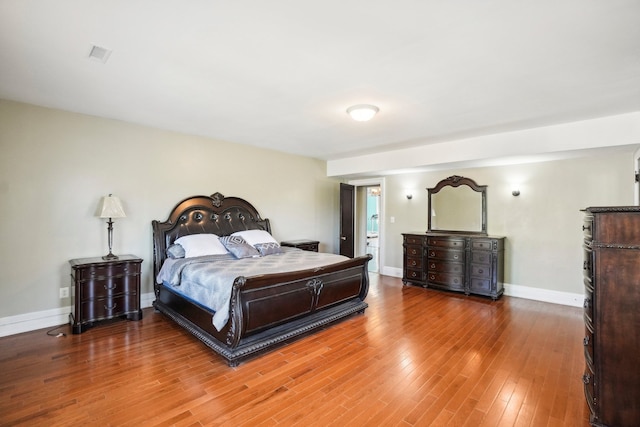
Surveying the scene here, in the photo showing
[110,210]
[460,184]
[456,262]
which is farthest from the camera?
[460,184]

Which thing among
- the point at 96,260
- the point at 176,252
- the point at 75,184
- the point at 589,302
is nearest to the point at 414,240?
the point at 589,302

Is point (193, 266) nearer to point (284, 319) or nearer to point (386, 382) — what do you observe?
point (284, 319)

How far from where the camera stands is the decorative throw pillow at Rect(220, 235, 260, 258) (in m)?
4.14

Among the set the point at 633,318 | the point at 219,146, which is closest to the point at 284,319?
the point at 633,318

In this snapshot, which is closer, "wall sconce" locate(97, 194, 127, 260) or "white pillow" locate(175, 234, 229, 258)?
"wall sconce" locate(97, 194, 127, 260)

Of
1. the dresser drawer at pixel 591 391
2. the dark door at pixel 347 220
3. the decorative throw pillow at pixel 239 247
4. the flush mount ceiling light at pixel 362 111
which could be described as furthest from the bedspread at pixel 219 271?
the dresser drawer at pixel 591 391

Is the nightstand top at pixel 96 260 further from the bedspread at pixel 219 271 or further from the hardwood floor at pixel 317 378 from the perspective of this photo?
the hardwood floor at pixel 317 378

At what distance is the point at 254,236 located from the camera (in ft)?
15.4

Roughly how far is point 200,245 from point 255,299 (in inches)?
66.3

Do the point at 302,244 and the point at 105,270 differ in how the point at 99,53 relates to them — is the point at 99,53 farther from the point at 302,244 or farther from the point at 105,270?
the point at 302,244

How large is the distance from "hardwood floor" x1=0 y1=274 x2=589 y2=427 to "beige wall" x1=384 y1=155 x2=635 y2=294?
1239mm

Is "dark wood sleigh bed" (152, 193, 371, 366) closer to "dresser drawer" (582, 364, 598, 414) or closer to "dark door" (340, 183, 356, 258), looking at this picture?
"dresser drawer" (582, 364, 598, 414)

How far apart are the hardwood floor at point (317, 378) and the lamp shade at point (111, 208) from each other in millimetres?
1272

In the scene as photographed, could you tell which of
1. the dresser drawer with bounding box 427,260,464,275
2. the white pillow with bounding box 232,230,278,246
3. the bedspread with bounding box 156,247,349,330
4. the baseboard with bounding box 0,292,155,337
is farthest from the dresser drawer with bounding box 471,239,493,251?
the baseboard with bounding box 0,292,155,337
